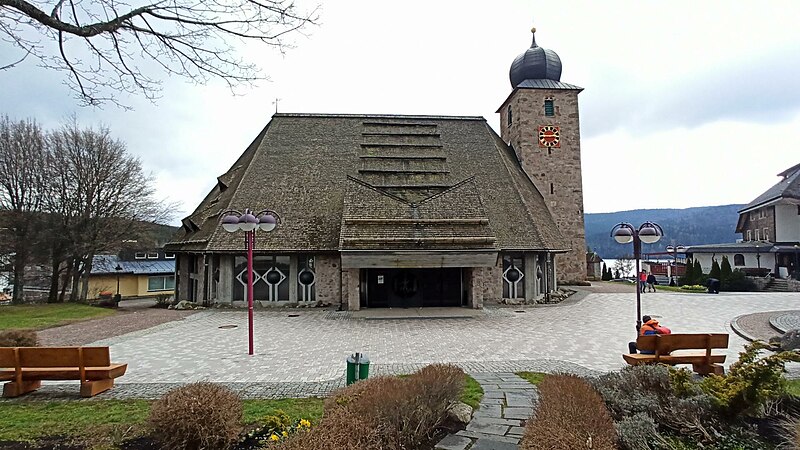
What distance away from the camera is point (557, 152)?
3028 centimetres

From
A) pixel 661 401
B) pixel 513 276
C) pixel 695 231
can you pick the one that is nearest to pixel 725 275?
pixel 513 276

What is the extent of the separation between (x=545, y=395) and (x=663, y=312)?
55.8ft

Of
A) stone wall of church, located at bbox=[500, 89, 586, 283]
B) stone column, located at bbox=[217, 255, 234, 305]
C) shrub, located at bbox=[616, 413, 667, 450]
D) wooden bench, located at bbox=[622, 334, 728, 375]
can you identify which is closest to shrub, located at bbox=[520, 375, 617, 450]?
shrub, located at bbox=[616, 413, 667, 450]

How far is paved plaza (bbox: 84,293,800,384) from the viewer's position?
9734mm

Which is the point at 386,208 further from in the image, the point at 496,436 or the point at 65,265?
the point at 65,265

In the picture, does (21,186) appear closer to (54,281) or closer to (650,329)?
(54,281)

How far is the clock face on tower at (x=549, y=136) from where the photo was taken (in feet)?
99.3

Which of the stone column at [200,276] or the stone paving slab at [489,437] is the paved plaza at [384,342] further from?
the stone paving slab at [489,437]

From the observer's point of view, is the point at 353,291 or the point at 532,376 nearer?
the point at 532,376

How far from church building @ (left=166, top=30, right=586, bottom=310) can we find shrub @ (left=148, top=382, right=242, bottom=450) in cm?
1210

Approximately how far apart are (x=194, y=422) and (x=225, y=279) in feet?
54.4

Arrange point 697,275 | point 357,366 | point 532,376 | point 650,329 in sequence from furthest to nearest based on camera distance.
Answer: point 697,275 < point 650,329 < point 532,376 < point 357,366

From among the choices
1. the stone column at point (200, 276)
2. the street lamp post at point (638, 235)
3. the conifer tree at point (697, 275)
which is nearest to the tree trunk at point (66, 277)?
the stone column at point (200, 276)

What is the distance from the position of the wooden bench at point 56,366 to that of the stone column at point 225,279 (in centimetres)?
1268
